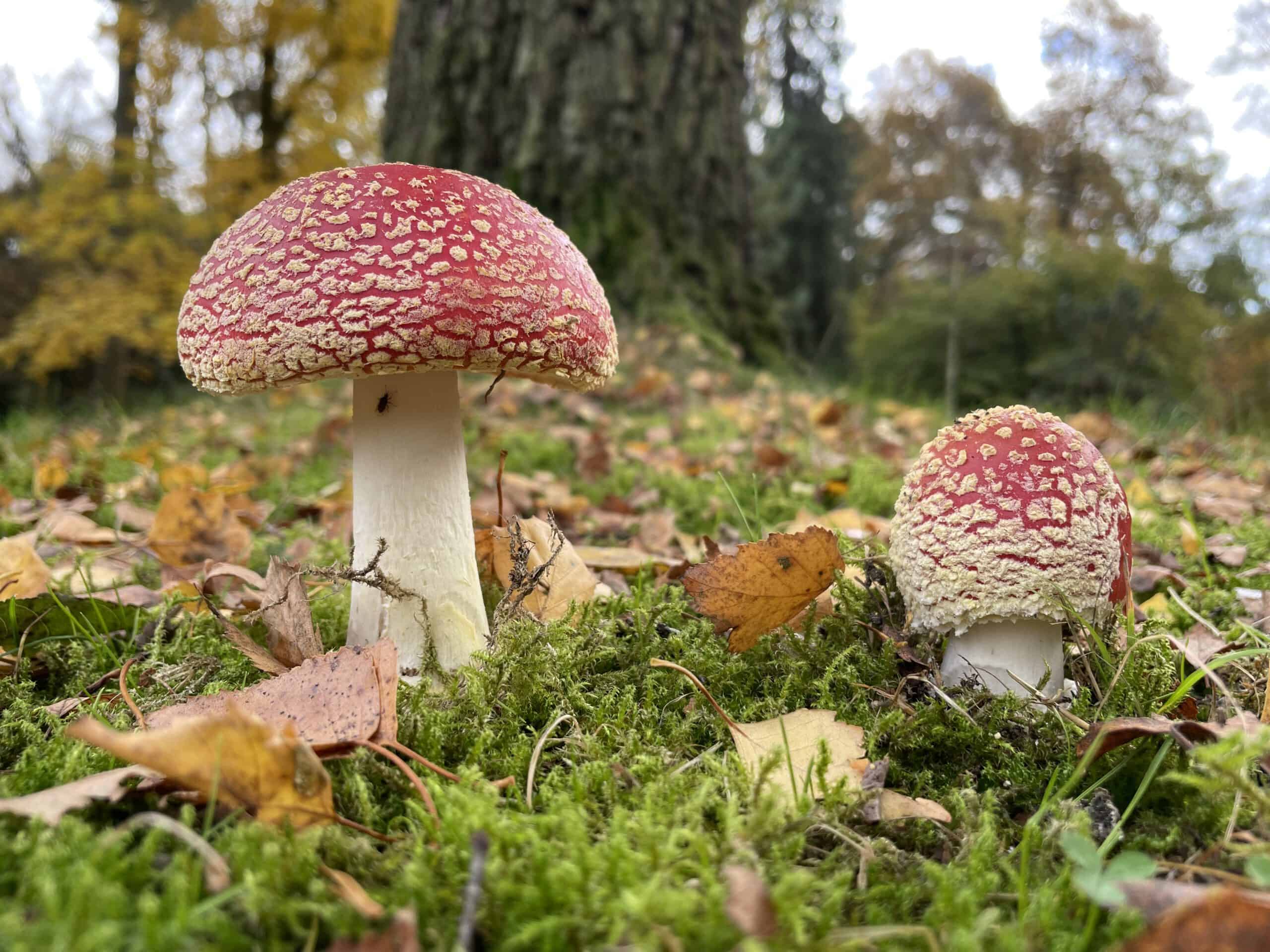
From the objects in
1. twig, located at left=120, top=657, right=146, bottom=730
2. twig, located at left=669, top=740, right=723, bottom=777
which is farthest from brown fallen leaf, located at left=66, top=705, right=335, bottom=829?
twig, located at left=669, top=740, right=723, bottom=777

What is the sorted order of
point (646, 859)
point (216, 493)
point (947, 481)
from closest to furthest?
point (646, 859) → point (947, 481) → point (216, 493)

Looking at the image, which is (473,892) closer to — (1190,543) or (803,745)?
(803,745)

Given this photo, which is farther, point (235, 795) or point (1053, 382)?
point (1053, 382)

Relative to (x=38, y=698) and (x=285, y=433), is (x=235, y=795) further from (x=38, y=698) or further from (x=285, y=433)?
(x=285, y=433)

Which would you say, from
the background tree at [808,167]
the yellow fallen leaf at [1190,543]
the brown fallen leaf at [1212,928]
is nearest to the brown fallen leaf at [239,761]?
the brown fallen leaf at [1212,928]

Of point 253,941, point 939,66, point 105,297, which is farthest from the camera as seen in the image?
point 939,66

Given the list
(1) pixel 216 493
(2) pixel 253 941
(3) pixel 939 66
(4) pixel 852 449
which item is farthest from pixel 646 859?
(3) pixel 939 66

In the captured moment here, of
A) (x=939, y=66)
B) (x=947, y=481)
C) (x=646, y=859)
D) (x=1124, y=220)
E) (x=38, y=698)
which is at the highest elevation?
(x=939, y=66)

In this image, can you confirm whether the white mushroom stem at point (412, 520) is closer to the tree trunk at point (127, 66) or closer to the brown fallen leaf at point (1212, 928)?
the brown fallen leaf at point (1212, 928)

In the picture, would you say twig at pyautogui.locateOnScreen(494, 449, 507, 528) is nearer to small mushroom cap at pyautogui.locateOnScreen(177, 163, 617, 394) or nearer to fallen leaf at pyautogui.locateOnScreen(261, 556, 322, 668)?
small mushroom cap at pyautogui.locateOnScreen(177, 163, 617, 394)
